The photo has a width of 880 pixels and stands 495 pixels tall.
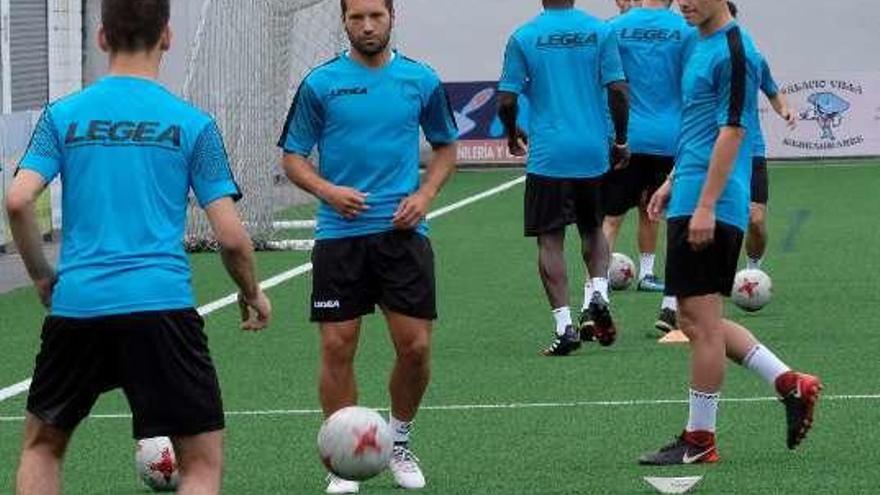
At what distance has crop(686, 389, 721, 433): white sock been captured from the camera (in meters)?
9.89

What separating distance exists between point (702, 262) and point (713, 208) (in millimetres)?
263

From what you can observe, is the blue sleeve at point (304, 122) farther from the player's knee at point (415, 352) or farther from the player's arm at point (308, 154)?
the player's knee at point (415, 352)

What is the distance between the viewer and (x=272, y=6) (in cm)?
2348

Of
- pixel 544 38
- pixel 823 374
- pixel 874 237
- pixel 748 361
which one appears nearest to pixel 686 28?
pixel 544 38

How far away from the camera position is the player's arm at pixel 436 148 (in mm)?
9414

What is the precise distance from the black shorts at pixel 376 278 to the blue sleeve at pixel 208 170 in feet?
7.97

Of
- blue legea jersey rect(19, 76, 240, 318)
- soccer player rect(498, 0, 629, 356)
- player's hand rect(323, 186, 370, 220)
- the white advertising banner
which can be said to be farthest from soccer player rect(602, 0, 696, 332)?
the white advertising banner

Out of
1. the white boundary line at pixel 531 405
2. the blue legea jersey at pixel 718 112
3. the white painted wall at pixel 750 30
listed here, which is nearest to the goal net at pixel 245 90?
the white boundary line at pixel 531 405

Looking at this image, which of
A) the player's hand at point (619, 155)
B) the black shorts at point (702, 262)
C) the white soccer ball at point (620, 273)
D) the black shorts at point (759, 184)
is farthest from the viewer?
the white soccer ball at point (620, 273)

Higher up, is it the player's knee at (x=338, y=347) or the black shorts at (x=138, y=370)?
the black shorts at (x=138, y=370)

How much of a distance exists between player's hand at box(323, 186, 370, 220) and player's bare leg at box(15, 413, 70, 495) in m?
2.34

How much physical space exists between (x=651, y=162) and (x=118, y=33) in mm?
9356

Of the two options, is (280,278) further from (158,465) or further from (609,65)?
(158,465)

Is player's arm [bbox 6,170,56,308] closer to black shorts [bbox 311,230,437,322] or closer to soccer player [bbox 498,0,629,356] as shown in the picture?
black shorts [bbox 311,230,437,322]
